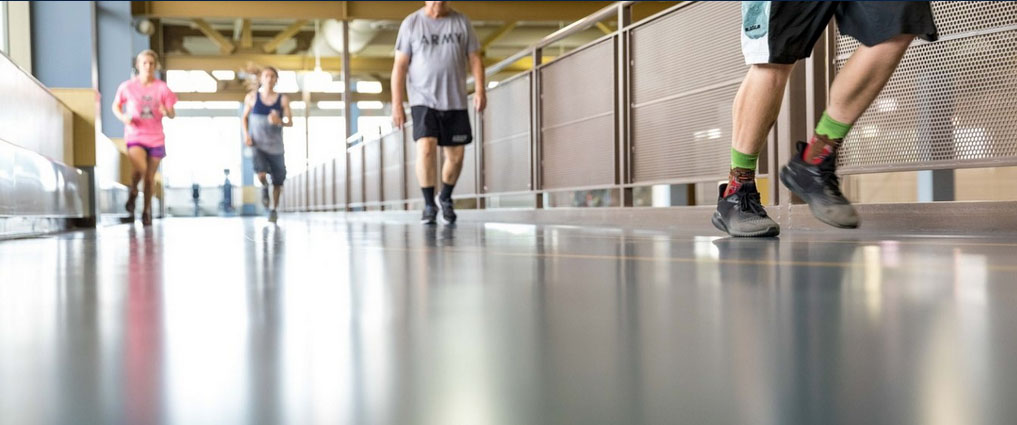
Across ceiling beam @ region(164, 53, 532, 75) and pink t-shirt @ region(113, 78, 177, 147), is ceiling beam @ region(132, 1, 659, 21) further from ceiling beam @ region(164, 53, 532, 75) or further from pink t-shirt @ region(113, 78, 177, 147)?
pink t-shirt @ region(113, 78, 177, 147)

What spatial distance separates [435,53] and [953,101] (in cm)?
353

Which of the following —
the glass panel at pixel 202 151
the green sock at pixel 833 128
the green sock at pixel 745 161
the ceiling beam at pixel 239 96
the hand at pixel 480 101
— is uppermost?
the ceiling beam at pixel 239 96

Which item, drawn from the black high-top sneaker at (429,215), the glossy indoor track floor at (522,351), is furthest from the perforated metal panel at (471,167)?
the glossy indoor track floor at (522,351)

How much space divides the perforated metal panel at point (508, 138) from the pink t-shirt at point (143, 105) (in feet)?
10.3

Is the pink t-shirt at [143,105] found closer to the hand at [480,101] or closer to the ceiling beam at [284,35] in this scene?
the hand at [480,101]

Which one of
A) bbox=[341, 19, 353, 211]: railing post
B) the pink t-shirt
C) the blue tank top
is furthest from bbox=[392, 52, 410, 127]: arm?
bbox=[341, 19, 353, 211]: railing post

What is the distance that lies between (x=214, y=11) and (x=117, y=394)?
18.0 metres

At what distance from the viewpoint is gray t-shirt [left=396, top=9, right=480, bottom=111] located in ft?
20.0

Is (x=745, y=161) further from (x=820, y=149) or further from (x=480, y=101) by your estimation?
(x=480, y=101)

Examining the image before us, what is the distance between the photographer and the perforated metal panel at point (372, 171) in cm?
1356

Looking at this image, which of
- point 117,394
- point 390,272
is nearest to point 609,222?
point 390,272

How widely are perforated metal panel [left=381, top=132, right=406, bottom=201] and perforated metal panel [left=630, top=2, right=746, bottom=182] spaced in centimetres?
625

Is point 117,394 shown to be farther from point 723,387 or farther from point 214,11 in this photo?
point 214,11

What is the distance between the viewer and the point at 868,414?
0.51 m
